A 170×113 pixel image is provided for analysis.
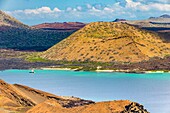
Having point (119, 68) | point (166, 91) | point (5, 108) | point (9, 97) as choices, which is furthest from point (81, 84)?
point (5, 108)

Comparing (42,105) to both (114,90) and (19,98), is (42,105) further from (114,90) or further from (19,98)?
(114,90)

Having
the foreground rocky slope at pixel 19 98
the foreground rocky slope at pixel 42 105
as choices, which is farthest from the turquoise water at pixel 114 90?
the foreground rocky slope at pixel 42 105

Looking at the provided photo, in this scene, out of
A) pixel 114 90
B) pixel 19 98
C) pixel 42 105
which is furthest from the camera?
pixel 114 90

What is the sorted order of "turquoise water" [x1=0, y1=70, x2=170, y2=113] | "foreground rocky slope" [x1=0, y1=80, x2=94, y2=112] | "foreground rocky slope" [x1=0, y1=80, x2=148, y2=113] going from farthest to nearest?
"turquoise water" [x1=0, y1=70, x2=170, y2=113], "foreground rocky slope" [x1=0, y1=80, x2=94, y2=112], "foreground rocky slope" [x1=0, y1=80, x2=148, y2=113]

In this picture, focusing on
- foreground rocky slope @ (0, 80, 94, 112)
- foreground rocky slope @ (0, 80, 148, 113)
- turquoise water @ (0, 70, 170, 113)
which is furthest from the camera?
turquoise water @ (0, 70, 170, 113)

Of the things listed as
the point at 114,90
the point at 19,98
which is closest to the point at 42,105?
the point at 19,98

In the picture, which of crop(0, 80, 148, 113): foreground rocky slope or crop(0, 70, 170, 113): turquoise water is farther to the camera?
crop(0, 70, 170, 113): turquoise water

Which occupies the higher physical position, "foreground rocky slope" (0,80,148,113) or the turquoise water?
"foreground rocky slope" (0,80,148,113)

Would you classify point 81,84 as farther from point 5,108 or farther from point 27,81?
point 5,108

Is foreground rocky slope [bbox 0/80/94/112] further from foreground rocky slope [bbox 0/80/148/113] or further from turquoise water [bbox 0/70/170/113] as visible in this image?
turquoise water [bbox 0/70/170/113]

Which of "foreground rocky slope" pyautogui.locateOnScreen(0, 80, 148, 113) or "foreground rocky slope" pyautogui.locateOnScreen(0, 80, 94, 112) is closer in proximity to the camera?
"foreground rocky slope" pyautogui.locateOnScreen(0, 80, 148, 113)

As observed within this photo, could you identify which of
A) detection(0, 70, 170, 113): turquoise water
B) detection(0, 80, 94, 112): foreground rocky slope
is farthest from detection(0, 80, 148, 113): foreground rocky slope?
detection(0, 70, 170, 113): turquoise water
